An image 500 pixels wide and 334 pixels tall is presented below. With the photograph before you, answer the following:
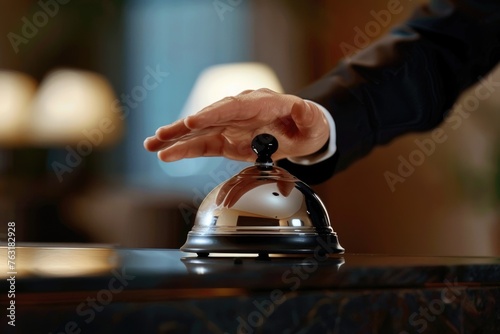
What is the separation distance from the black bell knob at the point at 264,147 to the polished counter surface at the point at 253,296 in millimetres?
122

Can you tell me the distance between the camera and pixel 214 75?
9.74 feet

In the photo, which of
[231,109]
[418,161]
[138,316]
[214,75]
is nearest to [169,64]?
[214,75]

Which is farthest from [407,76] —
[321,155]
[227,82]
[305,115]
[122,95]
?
[122,95]

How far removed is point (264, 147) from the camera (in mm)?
761

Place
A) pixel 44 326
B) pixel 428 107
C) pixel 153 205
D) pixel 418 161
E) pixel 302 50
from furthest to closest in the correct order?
pixel 153 205, pixel 302 50, pixel 418 161, pixel 428 107, pixel 44 326

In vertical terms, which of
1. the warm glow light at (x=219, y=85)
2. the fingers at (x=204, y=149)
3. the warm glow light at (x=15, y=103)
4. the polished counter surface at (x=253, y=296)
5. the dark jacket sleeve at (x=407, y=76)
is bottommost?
the polished counter surface at (x=253, y=296)

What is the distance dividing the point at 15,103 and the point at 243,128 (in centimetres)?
263

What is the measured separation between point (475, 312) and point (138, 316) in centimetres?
33

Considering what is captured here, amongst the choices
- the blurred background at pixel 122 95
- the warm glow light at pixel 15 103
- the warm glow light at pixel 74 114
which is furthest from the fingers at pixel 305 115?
the warm glow light at pixel 15 103

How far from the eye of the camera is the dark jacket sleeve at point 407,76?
122 cm

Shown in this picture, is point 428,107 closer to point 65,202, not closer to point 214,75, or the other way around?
point 214,75

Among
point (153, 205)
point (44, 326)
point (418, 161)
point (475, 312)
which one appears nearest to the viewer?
point (44, 326)

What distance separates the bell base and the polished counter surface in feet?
0.03

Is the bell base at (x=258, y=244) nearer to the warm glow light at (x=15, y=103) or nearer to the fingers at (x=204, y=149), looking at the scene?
the fingers at (x=204, y=149)
